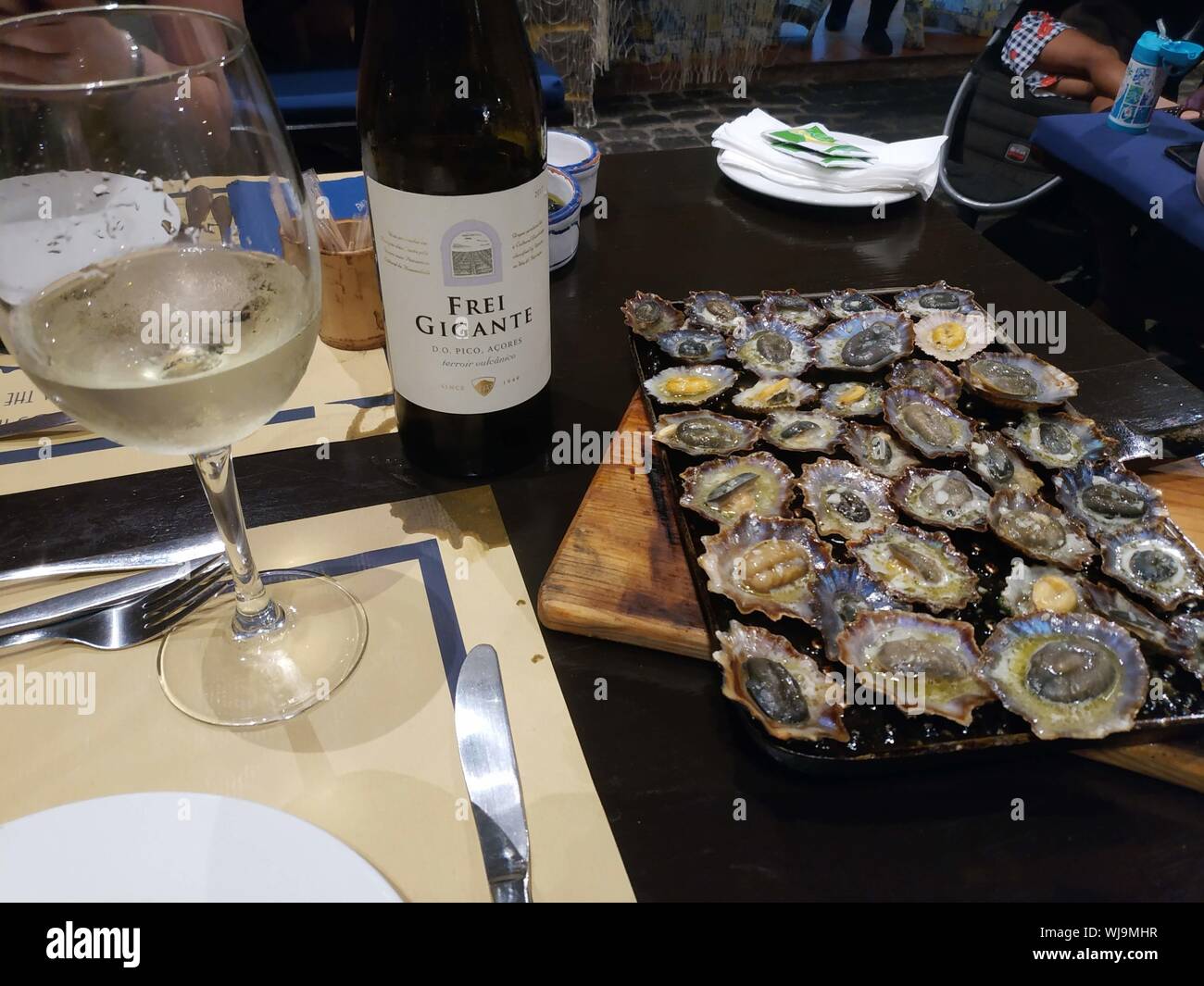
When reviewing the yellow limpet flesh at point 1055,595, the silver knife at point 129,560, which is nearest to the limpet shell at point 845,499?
the yellow limpet flesh at point 1055,595

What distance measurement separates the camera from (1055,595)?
608 mm

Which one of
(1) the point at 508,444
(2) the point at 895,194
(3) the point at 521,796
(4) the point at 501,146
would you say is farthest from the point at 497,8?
(2) the point at 895,194

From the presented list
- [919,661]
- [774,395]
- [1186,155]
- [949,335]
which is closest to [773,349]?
[774,395]

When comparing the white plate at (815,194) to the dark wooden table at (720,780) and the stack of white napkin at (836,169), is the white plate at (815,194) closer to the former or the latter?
the stack of white napkin at (836,169)

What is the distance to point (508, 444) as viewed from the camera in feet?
2.43

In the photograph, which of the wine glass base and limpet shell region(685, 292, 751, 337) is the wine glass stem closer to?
the wine glass base

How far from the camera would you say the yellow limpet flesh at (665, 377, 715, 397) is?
2.70ft

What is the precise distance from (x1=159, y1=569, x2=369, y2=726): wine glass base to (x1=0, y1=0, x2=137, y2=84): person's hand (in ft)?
1.14

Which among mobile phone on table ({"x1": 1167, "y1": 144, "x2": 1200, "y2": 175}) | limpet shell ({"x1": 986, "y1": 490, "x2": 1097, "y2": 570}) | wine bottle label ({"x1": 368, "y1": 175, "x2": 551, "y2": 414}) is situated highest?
wine bottle label ({"x1": 368, "y1": 175, "x2": 551, "y2": 414})

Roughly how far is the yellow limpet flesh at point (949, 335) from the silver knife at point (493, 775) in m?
0.60

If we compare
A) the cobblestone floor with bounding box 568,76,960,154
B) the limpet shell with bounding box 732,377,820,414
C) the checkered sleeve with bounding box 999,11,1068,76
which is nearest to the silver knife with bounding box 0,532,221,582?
the limpet shell with bounding box 732,377,820,414

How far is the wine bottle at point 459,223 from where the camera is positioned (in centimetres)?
62

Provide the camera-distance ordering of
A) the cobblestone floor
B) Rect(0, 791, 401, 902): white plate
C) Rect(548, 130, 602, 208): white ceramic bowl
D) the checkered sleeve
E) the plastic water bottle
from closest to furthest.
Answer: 1. Rect(0, 791, 401, 902): white plate
2. Rect(548, 130, 602, 208): white ceramic bowl
3. the plastic water bottle
4. the checkered sleeve
5. the cobblestone floor
